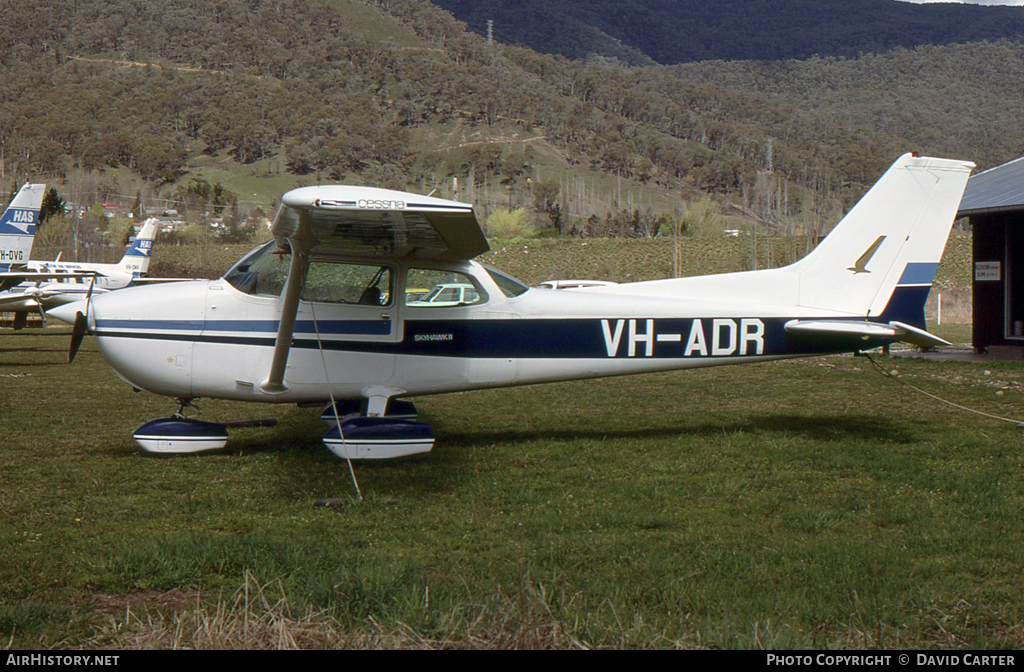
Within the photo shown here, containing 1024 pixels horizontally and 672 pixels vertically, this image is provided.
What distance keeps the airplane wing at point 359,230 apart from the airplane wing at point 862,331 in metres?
3.35

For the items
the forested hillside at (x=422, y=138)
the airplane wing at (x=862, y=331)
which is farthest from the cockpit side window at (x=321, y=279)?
the forested hillside at (x=422, y=138)

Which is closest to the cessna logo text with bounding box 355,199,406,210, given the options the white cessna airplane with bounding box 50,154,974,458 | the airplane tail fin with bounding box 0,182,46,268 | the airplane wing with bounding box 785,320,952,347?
the white cessna airplane with bounding box 50,154,974,458

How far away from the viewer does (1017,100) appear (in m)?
193

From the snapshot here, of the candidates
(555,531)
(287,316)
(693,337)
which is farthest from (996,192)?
(287,316)

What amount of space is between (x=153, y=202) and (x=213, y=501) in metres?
124

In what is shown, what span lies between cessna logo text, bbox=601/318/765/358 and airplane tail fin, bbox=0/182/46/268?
69.3 feet

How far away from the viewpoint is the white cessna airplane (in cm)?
666

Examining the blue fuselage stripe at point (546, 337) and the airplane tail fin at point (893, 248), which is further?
the airplane tail fin at point (893, 248)

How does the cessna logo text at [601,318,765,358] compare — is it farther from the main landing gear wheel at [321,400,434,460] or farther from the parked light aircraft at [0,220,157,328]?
the parked light aircraft at [0,220,157,328]

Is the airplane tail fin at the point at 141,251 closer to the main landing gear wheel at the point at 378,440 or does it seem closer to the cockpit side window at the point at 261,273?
the cockpit side window at the point at 261,273

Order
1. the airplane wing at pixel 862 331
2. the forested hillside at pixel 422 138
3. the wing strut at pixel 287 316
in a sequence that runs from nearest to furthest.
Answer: the wing strut at pixel 287 316
the airplane wing at pixel 862 331
the forested hillside at pixel 422 138

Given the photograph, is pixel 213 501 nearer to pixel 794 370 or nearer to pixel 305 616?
pixel 305 616

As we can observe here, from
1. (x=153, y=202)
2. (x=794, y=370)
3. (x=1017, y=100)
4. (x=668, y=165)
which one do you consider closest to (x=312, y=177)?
(x=153, y=202)

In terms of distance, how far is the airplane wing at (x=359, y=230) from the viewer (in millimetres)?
4816
